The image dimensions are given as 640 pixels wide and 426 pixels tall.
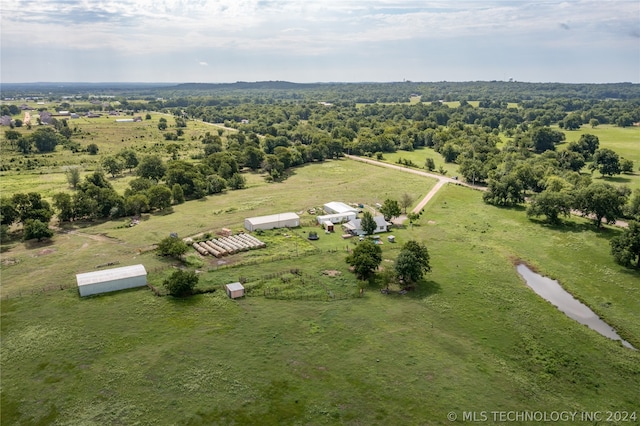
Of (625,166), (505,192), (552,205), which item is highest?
(625,166)

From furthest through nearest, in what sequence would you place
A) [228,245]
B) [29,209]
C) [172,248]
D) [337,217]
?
[337,217]
[29,209]
[228,245]
[172,248]

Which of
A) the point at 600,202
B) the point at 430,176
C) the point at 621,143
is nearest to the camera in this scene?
the point at 600,202

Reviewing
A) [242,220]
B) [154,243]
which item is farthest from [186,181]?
[154,243]

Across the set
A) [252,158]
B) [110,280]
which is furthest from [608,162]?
[110,280]

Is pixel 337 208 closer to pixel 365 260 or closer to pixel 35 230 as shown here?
pixel 365 260

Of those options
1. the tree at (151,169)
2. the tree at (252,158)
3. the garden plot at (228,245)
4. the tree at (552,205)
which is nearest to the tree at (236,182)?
the tree at (151,169)

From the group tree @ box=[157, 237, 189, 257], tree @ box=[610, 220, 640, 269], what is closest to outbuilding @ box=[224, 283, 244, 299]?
tree @ box=[157, 237, 189, 257]
